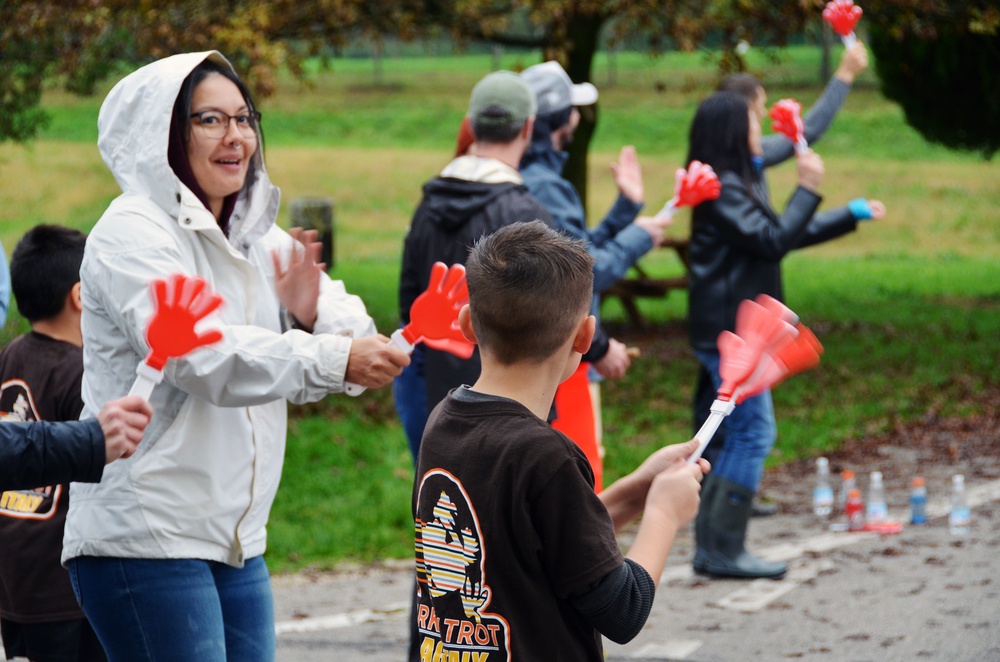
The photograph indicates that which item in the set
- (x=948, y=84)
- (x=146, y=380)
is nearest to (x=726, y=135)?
(x=146, y=380)

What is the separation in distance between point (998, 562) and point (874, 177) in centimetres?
2815

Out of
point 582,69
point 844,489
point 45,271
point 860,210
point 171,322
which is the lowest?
point 844,489

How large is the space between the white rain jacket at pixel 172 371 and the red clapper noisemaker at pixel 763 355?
0.83 metres

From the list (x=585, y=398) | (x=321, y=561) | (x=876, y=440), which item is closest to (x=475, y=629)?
(x=585, y=398)

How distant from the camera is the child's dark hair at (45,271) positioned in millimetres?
3867

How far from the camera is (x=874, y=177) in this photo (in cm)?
3275

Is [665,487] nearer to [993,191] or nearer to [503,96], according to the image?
[503,96]

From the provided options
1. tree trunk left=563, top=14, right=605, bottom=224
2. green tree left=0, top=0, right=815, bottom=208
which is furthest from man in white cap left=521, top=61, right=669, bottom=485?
tree trunk left=563, top=14, right=605, bottom=224

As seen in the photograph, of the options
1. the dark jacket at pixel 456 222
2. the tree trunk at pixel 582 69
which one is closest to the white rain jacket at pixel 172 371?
the dark jacket at pixel 456 222

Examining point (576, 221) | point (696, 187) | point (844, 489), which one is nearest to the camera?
point (696, 187)

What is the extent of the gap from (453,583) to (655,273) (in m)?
18.9

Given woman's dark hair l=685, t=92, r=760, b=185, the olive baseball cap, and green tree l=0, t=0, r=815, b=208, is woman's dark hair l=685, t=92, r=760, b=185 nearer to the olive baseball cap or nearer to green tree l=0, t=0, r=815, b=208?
the olive baseball cap

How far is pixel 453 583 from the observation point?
2250 mm

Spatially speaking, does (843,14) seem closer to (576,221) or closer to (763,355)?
(576,221)
